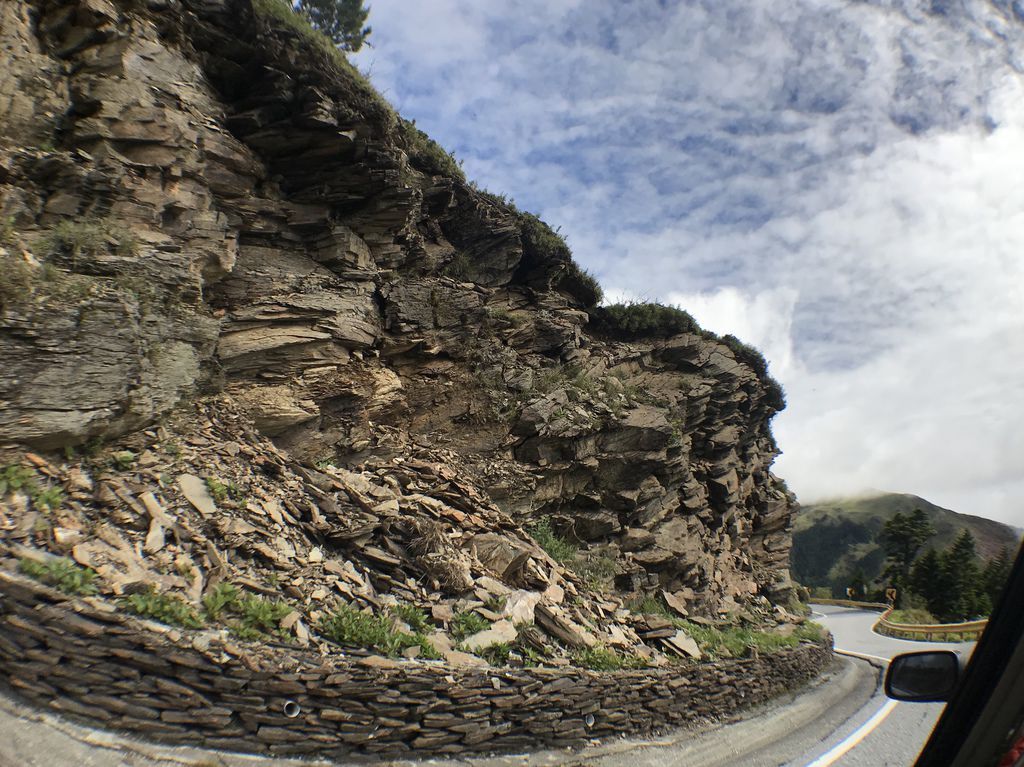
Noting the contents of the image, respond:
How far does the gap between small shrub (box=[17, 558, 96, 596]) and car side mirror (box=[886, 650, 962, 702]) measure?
6856 mm

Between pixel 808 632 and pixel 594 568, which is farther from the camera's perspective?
pixel 808 632

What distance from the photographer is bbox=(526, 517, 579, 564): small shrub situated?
1266 cm

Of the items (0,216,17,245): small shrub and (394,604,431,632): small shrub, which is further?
(394,604,431,632): small shrub

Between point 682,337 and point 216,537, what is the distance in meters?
16.9

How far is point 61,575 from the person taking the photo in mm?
5570

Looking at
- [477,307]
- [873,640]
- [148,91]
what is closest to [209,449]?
[148,91]

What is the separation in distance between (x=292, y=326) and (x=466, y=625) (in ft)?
21.3

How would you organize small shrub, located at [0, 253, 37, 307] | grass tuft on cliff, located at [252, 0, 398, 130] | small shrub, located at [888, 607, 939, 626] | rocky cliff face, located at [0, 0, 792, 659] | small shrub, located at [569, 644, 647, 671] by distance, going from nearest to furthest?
small shrub, located at [0, 253, 37, 307] < rocky cliff face, located at [0, 0, 792, 659] < small shrub, located at [569, 644, 647, 671] < grass tuft on cliff, located at [252, 0, 398, 130] < small shrub, located at [888, 607, 939, 626]

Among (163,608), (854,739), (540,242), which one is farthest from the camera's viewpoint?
(540,242)

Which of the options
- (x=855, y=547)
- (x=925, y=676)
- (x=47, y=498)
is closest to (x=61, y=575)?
(x=47, y=498)

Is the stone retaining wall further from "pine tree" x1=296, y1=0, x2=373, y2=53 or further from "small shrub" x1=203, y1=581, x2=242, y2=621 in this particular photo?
"pine tree" x1=296, y1=0, x2=373, y2=53

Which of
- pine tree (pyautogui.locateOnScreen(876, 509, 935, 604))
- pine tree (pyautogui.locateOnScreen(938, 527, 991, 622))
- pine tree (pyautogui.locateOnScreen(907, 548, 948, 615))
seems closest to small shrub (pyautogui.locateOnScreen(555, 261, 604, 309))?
pine tree (pyautogui.locateOnScreen(938, 527, 991, 622))

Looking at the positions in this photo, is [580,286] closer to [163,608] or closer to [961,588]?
[163,608]

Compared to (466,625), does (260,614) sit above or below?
above
